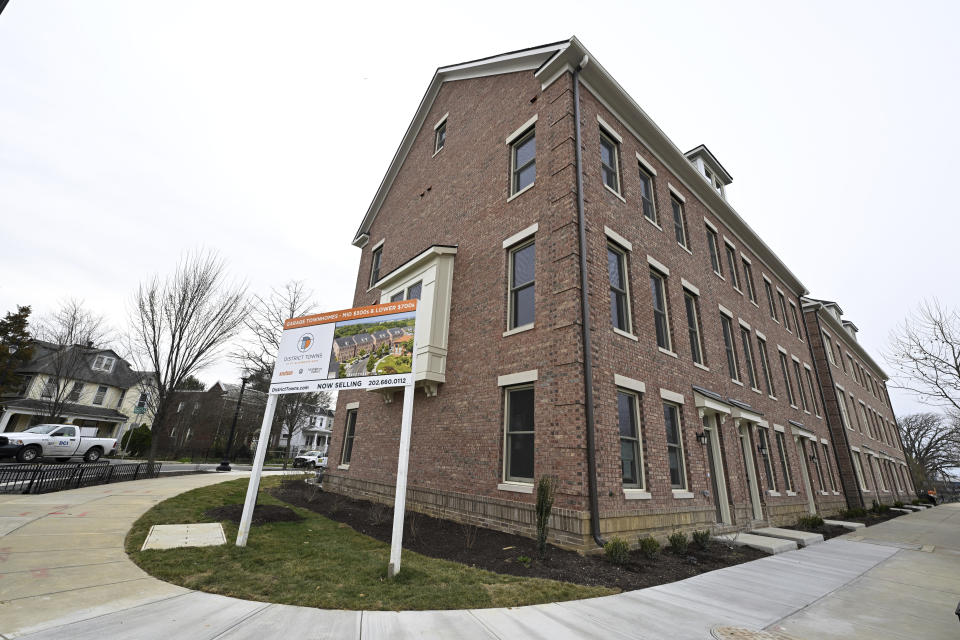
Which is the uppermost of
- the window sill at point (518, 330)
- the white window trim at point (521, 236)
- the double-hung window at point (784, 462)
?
the white window trim at point (521, 236)

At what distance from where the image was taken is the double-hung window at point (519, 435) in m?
8.69

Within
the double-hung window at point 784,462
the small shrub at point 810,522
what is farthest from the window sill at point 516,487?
the double-hung window at point 784,462

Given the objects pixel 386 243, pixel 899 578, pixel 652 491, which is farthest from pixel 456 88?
pixel 899 578

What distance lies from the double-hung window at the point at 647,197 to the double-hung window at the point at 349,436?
12272 millimetres

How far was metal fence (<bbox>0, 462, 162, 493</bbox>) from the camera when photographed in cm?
1105

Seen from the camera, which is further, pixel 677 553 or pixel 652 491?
pixel 652 491

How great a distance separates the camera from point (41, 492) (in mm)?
11039

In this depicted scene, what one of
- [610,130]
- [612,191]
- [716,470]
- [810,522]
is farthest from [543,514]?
[810,522]

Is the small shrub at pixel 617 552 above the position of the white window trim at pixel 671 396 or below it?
below

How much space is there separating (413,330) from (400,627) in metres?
4.00

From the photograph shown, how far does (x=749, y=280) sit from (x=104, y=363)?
53.6 m

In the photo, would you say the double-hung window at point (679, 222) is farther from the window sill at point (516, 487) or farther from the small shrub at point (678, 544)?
the window sill at point (516, 487)

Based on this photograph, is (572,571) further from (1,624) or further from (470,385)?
(1,624)

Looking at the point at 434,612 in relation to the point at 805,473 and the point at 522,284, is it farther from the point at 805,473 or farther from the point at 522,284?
the point at 805,473
